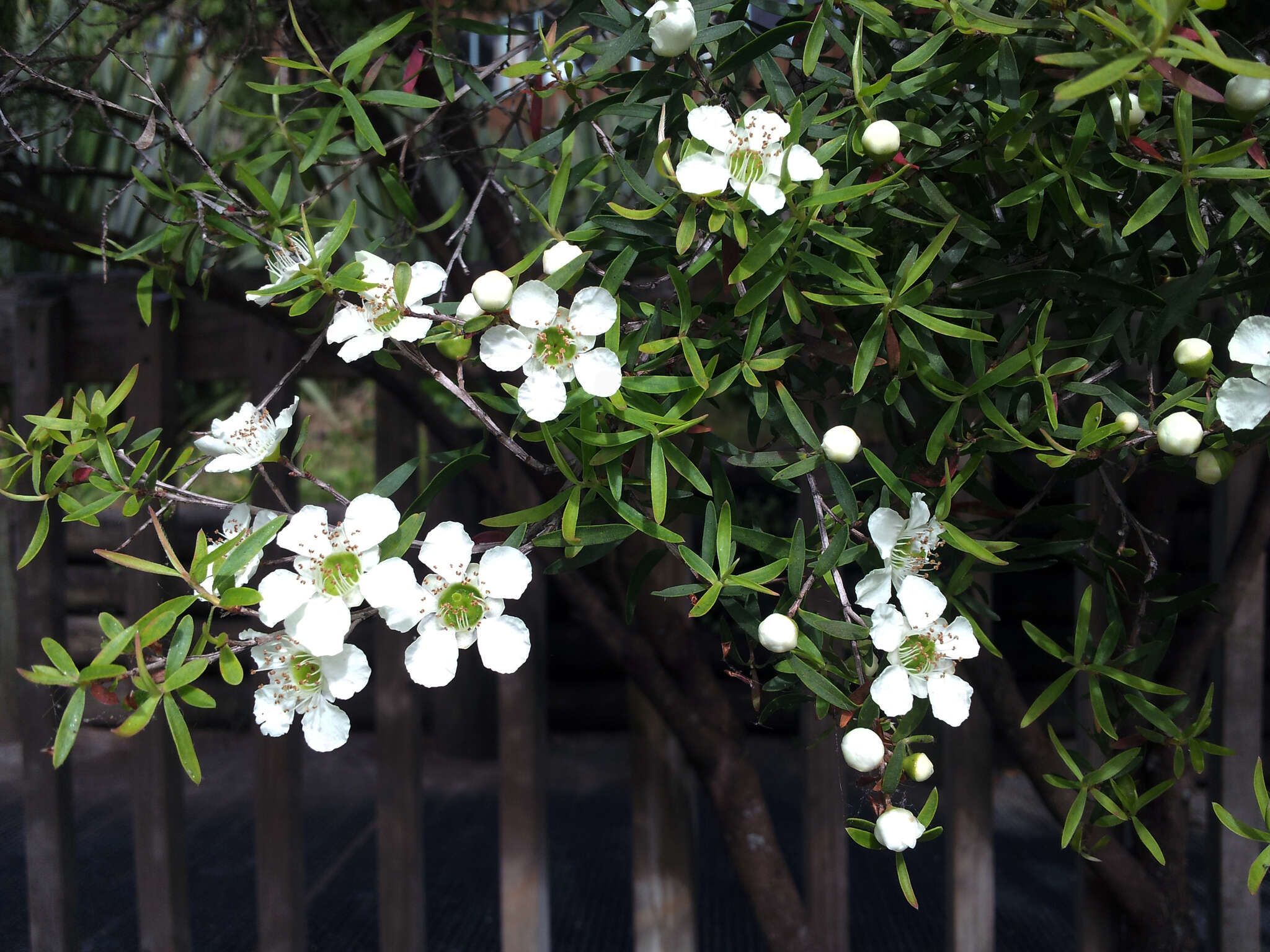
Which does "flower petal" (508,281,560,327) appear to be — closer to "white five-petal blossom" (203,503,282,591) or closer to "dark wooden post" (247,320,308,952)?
"white five-petal blossom" (203,503,282,591)

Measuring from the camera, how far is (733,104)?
61cm

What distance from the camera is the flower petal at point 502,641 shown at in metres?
0.55

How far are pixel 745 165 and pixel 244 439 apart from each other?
1.23 feet

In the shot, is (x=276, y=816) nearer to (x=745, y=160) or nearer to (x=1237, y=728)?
(x=745, y=160)

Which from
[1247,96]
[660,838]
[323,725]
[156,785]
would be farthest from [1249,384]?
[156,785]

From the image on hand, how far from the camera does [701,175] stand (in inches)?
19.6

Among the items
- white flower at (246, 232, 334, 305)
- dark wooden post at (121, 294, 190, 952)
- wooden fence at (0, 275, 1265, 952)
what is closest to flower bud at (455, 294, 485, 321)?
white flower at (246, 232, 334, 305)

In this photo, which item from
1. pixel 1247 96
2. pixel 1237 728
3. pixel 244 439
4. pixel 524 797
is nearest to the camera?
pixel 1247 96

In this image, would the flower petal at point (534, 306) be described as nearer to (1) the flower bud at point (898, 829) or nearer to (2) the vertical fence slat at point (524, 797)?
(1) the flower bud at point (898, 829)

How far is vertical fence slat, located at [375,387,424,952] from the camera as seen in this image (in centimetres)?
128

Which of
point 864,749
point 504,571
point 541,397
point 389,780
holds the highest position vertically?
point 541,397

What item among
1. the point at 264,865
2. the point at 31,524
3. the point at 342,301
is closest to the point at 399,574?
the point at 342,301

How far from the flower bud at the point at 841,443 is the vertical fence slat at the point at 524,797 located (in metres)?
0.74

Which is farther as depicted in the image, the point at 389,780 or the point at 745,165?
the point at 389,780
